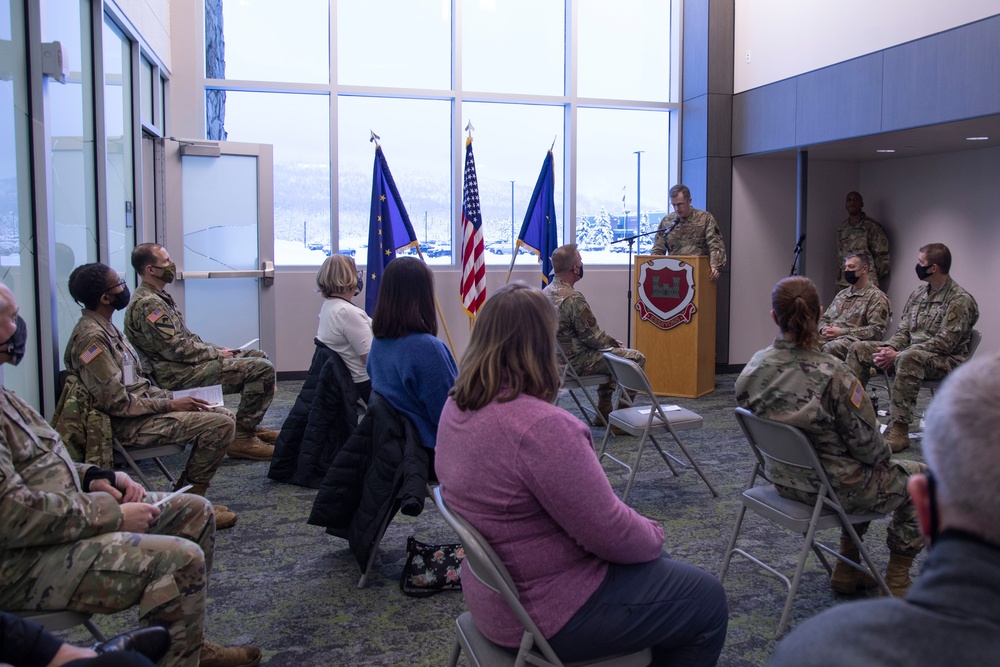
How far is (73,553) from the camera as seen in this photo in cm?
213

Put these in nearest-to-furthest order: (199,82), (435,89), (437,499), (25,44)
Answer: (437,499), (25,44), (199,82), (435,89)

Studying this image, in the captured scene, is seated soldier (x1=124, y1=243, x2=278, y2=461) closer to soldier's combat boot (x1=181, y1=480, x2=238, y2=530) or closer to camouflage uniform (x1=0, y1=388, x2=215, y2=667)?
soldier's combat boot (x1=181, y1=480, x2=238, y2=530)

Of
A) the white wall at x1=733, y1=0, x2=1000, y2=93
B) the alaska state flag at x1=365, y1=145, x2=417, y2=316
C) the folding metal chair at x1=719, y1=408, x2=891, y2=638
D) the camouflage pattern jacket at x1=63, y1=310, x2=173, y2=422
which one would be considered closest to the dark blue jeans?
the folding metal chair at x1=719, y1=408, x2=891, y2=638

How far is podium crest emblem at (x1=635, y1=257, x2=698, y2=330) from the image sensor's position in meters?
7.34

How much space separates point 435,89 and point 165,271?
432 cm

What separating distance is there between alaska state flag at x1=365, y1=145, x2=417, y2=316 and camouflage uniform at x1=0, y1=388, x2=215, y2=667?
17.5 feet

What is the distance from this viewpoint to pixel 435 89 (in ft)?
27.2

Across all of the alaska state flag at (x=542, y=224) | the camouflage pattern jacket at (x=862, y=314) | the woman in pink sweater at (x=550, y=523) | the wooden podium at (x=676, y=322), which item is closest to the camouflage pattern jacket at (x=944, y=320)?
the camouflage pattern jacket at (x=862, y=314)

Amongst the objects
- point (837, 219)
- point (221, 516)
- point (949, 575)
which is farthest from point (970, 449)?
point (837, 219)

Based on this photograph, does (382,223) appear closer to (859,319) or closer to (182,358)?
(182,358)

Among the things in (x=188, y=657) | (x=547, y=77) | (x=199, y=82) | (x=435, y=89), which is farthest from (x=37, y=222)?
(x=547, y=77)

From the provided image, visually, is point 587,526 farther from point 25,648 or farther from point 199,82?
point 199,82

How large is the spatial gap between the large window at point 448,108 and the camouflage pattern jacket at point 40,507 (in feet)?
19.4

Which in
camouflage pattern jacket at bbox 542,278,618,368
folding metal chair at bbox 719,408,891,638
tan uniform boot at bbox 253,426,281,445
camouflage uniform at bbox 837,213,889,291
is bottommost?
tan uniform boot at bbox 253,426,281,445
